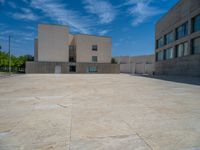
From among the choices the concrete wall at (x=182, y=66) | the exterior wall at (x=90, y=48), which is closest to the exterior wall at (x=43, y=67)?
the exterior wall at (x=90, y=48)

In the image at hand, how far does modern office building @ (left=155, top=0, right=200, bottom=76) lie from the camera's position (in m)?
23.0

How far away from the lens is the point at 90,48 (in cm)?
4119

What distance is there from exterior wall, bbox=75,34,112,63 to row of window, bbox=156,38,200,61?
1371cm

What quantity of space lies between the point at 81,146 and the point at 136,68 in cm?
5376

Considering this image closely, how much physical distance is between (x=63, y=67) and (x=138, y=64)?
28.4 m

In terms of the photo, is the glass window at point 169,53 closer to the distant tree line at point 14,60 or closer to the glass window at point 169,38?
the glass window at point 169,38

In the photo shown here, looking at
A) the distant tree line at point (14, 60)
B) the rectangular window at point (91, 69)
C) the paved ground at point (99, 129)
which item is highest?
the distant tree line at point (14, 60)

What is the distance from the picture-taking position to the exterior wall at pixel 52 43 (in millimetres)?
37500

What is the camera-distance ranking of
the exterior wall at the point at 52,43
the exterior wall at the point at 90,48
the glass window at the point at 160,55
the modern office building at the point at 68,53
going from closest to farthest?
the glass window at the point at 160,55, the modern office building at the point at 68,53, the exterior wall at the point at 52,43, the exterior wall at the point at 90,48

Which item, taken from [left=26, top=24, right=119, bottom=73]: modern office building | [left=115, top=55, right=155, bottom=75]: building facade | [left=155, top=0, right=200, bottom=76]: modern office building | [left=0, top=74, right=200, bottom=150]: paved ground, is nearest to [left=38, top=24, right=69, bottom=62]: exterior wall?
[left=26, top=24, right=119, bottom=73]: modern office building

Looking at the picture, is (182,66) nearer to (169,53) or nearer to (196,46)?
(196,46)

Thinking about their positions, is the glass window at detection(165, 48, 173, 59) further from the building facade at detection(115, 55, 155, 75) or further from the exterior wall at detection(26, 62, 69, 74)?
the exterior wall at detection(26, 62, 69, 74)

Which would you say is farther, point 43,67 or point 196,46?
point 43,67

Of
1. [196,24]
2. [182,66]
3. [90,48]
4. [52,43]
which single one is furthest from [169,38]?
[52,43]
